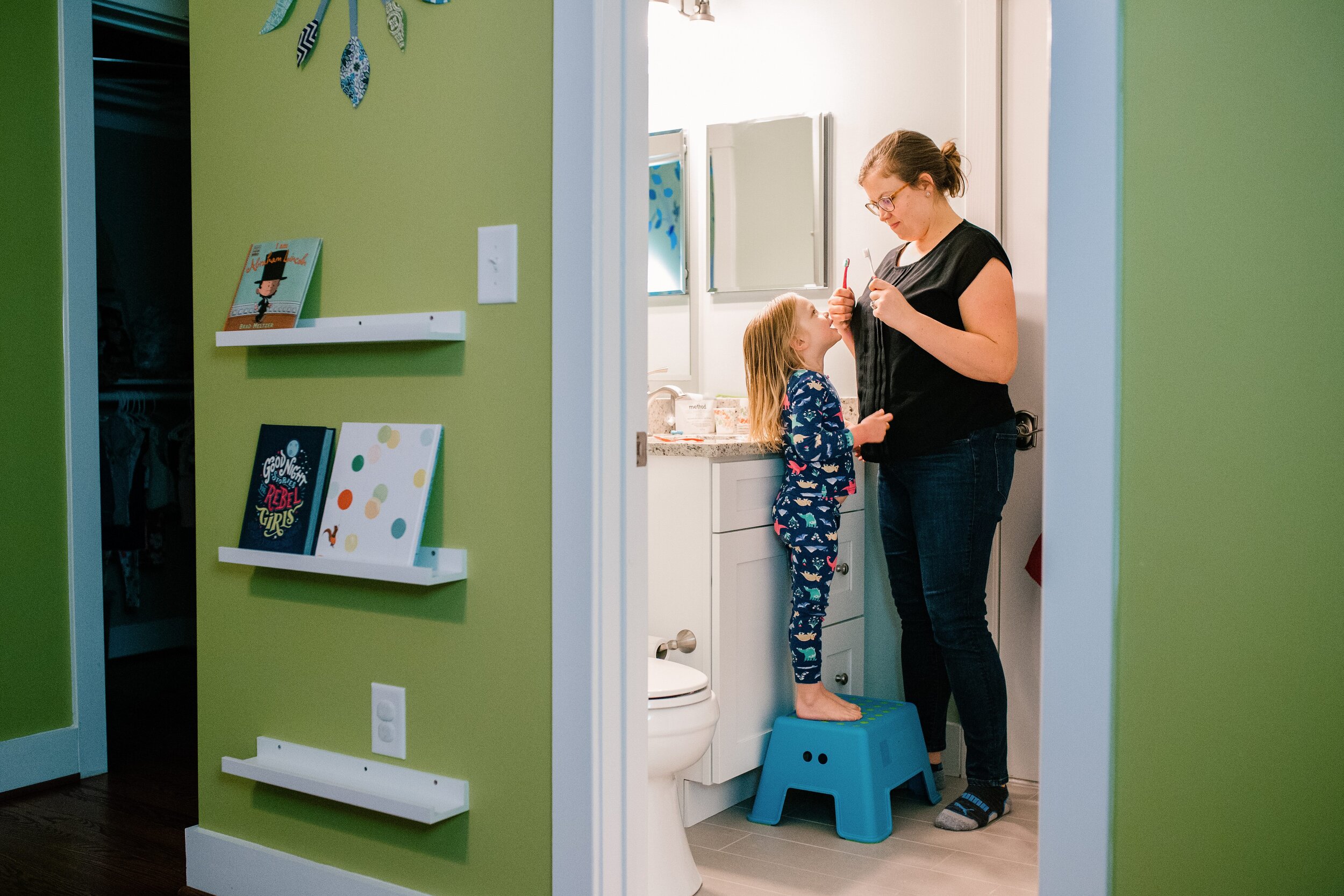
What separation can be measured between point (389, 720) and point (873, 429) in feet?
4.22

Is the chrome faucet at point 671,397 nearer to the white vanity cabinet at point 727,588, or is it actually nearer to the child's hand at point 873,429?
the white vanity cabinet at point 727,588

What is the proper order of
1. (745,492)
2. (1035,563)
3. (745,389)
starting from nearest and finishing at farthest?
(745,492), (1035,563), (745,389)

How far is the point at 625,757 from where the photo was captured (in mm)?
1584

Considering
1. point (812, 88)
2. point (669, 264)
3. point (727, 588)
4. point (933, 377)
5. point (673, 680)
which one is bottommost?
point (673, 680)

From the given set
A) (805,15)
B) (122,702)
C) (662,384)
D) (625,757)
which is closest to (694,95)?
(805,15)

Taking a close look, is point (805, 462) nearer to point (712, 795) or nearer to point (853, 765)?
point (853, 765)

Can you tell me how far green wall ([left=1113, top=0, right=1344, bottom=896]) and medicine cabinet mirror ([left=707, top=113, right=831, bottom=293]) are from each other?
5.79 ft

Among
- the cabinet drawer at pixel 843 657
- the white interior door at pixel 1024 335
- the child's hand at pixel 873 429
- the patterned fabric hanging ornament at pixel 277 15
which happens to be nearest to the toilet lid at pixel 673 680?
the cabinet drawer at pixel 843 657

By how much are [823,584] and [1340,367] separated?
1414mm

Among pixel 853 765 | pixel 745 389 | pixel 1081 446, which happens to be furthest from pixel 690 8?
pixel 1081 446

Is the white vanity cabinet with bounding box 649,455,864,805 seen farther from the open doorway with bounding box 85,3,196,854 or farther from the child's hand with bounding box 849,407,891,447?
the open doorway with bounding box 85,3,196,854

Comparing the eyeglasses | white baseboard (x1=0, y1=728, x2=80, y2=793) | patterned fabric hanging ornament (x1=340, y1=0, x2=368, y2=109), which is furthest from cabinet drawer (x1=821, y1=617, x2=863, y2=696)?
white baseboard (x1=0, y1=728, x2=80, y2=793)

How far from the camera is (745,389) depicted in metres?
3.08

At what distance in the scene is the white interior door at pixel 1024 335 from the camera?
8.44 feet
